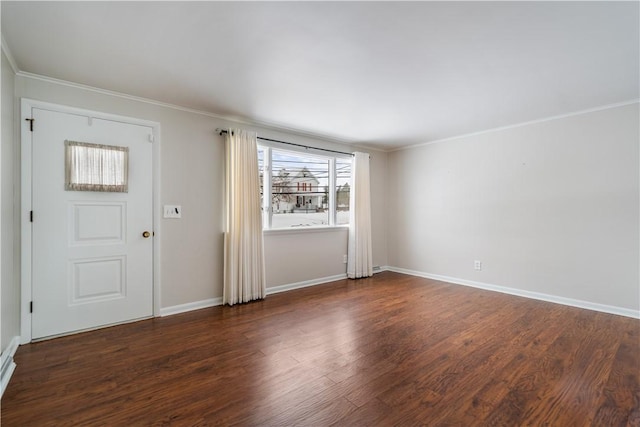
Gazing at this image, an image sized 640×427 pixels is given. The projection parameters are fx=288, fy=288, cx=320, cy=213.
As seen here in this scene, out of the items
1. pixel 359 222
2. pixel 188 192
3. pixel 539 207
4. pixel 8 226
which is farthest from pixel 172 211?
pixel 539 207

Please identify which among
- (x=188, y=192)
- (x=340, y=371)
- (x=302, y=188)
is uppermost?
(x=302, y=188)

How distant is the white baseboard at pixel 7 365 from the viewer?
189 centimetres

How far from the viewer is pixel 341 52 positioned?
2.18 meters

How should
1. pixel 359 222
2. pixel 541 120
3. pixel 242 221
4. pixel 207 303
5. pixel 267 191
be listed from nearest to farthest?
pixel 207 303, pixel 242 221, pixel 541 120, pixel 267 191, pixel 359 222

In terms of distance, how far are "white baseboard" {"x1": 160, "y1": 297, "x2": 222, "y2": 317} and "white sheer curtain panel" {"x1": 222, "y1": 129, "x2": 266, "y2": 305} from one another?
0.13 metres

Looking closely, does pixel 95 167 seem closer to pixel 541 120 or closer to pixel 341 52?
pixel 341 52

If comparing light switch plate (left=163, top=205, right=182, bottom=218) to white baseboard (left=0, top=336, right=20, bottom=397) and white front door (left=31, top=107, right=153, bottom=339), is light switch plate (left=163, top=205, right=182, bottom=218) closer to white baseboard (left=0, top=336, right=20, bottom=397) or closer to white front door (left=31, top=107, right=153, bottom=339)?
white front door (left=31, top=107, right=153, bottom=339)

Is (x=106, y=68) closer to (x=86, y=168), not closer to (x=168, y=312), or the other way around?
(x=86, y=168)

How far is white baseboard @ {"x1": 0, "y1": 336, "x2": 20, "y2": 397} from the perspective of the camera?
6.21 feet

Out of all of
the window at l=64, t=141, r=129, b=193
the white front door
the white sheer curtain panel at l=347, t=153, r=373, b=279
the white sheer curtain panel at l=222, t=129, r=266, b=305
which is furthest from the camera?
the white sheer curtain panel at l=347, t=153, r=373, b=279

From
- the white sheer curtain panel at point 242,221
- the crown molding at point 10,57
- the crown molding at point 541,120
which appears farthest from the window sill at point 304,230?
the crown molding at point 10,57

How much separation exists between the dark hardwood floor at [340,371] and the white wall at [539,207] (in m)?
0.60

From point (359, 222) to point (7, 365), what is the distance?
13.9 feet

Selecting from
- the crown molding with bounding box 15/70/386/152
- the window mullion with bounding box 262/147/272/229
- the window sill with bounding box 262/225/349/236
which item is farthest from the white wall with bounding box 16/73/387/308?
the window sill with bounding box 262/225/349/236
